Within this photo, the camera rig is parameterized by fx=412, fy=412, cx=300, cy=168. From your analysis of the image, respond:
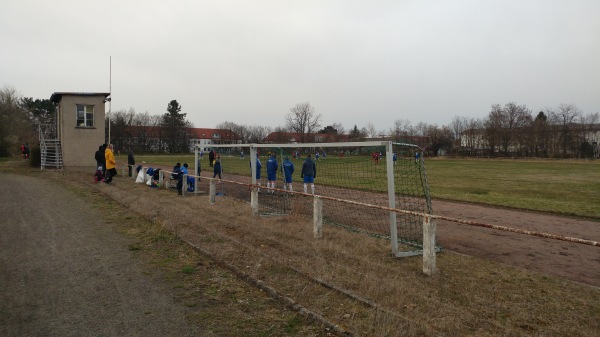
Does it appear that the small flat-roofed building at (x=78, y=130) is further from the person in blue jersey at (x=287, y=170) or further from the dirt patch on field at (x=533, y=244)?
the dirt patch on field at (x=533, y=244)

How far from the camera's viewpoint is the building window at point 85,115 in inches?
1036

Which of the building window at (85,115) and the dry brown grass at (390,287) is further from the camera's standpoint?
the building window at (85,115)

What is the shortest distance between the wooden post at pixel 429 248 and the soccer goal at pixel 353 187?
17 cm

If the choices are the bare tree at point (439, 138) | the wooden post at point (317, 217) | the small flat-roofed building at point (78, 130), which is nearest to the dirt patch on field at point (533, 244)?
the wooden post at point (317, 217)

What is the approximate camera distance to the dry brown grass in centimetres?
412

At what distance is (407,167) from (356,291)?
17.2 ft

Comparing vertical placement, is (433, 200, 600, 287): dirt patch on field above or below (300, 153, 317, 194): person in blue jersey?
below

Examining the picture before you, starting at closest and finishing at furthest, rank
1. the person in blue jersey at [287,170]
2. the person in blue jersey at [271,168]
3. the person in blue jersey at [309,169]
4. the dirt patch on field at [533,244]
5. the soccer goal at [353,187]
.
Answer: the dirt patch on field at [533,244] < the soccer goal at [353,187] < the person in blue jersey at [309,169] < the person in blue jersey at [287,170] < the person in blue jersey at [271,168]

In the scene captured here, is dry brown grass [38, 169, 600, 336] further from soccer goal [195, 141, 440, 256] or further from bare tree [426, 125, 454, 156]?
bare tree [426, 125, 454, 156]

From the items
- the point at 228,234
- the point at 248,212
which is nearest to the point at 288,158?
the point at 248,212

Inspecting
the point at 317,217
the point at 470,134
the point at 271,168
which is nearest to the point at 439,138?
the point at 470,134

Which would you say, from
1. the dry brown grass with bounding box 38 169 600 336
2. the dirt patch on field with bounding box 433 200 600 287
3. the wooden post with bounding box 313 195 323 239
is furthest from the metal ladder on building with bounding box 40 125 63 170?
the dirt patch on field with bounding box 433 200 600 287

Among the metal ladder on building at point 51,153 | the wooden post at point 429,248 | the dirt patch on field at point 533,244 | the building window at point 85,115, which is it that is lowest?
the dirt patch on field at point 533,244

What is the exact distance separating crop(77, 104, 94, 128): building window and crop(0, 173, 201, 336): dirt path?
19.5 metres
